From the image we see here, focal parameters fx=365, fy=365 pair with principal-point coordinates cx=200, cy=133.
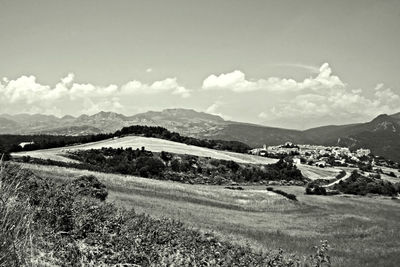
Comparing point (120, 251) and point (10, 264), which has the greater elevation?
point (10, 264)

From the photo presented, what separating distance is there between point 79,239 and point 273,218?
141 feet

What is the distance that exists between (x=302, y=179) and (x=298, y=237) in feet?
346

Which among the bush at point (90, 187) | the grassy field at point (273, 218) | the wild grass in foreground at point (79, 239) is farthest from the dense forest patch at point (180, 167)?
the wild grass in foreground at point (79, 239)

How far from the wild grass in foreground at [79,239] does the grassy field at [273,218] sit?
31.5 feet

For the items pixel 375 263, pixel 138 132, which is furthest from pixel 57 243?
pixel 138 132

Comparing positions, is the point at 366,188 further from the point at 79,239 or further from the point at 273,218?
the point at 79,239

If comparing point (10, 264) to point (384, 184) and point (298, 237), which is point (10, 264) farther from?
point (384, 184)

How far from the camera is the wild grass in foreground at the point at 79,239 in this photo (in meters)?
5.81

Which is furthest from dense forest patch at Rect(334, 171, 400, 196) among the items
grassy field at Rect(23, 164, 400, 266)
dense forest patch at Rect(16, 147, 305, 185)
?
grassy field at Rect(23, 164, 400, 266)

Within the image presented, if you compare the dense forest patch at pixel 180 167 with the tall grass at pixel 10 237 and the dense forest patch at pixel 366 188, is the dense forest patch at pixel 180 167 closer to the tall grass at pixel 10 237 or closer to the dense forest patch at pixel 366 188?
the dense forest patch at pixel 366 188

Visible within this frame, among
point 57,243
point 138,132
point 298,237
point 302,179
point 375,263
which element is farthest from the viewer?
point 138,132

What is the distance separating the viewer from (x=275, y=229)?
40750mm

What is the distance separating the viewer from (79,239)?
1155 cm

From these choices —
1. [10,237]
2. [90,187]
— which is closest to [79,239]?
[10,237]
